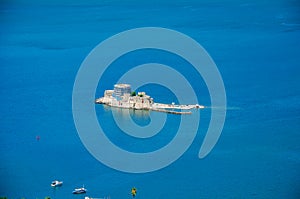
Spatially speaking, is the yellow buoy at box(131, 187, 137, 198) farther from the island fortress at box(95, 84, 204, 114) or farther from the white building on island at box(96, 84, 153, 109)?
the white building on island at box(96, 84, 153, 109)

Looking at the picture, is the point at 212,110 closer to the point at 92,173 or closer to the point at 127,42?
the point at 92,173

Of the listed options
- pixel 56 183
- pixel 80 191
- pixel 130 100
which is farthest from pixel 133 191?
pixel 130 100

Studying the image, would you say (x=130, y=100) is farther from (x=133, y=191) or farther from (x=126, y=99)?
(x=133, y=191)

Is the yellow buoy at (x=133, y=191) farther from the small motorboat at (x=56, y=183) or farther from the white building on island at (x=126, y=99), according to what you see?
the white building on island at (x=126, y=99)

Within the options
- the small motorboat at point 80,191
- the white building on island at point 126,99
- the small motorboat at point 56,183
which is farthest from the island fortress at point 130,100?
the small motorboat at point 80,191

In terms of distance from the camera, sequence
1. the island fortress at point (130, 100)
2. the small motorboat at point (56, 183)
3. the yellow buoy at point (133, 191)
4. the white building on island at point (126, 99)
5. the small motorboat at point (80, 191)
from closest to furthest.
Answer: the yellow buoy at point (133, 191)
the small motorboat at point (80, 191)
the small motorboat at point (56, 183)
the island fortress at point (130, 100)
the white building on island at point (126, 99)

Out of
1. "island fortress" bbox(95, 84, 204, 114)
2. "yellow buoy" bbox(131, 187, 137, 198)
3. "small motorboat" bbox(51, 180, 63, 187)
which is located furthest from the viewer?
"island fortress" bbox(95, 84, 204, 114)

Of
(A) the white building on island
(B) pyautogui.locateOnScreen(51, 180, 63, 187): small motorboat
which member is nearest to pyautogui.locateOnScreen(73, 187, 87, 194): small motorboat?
(B) pyautogui.locateOnScreen(51, 180, 63, 187): small motorboat

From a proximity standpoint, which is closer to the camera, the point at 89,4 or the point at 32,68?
the point at 32,68

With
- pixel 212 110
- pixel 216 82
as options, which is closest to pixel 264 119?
pixel 212 110
